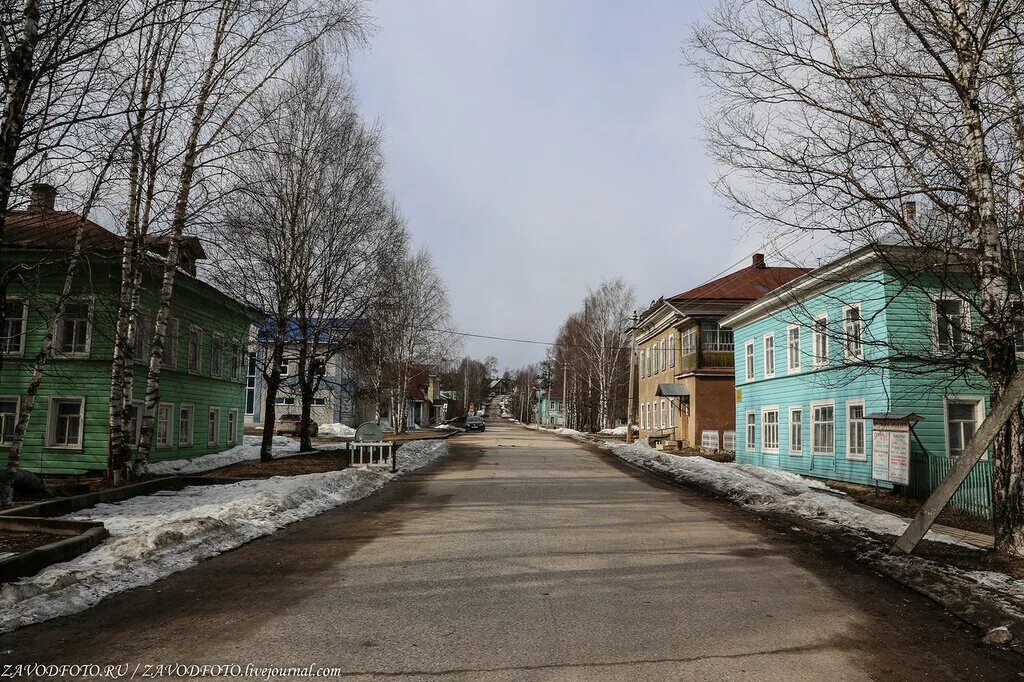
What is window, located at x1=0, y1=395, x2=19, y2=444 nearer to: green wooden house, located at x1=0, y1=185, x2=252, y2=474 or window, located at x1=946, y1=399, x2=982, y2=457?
green wooden house, located at x1=0, y1=185, x2=252, y2=474

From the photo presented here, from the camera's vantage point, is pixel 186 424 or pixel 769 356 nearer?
pixel 186 424

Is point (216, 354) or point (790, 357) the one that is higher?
point (790, 357)

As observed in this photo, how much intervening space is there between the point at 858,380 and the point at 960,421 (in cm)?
256

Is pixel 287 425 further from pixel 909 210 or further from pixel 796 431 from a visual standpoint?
pixel 909 210

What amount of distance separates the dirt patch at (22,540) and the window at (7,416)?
1306 centimetres

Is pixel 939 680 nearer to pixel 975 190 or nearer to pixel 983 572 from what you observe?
pixel 983 572

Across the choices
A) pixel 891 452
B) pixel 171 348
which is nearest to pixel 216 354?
pixel 171 348

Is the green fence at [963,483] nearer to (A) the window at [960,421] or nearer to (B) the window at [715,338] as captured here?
(A) the window at [960,421]

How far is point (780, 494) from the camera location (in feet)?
45.1

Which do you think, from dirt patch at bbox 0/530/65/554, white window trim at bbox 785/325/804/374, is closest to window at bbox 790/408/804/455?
white window trim at bbox 785/325/804/374

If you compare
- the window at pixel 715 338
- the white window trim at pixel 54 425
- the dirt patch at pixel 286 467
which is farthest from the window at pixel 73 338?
the window at pixel 715 338

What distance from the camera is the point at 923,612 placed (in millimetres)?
6012

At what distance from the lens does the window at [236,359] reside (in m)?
22.1

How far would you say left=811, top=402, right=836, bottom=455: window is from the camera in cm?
2083
